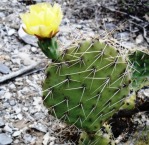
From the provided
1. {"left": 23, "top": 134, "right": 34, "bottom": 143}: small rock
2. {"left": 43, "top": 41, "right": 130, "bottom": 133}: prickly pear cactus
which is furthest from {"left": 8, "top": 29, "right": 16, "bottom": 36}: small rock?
{"left": 43, "top": 41, "right": 130, "bottom": 133}: prickly pear cactus

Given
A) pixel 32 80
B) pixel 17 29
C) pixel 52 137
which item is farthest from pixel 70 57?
pixel 17 29

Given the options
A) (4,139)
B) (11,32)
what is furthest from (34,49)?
(4,139)

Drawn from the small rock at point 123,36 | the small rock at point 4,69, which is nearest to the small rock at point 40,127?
the small rock at point 4,69

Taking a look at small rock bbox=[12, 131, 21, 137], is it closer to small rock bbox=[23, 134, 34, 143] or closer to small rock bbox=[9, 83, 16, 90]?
small rock bbox=[23, 134, 34, 143]

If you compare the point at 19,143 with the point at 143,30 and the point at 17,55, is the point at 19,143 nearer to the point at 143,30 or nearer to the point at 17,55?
the point at 17,55

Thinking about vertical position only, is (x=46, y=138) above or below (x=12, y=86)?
below

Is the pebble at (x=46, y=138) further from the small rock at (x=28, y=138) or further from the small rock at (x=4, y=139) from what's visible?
the small rock at (x=4, y=139)

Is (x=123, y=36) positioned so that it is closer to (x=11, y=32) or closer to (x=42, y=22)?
(x=11, y=32)

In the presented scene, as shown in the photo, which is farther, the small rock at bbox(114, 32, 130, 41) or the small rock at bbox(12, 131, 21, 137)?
the small rock at bbox(114, 32, 130, 41)
